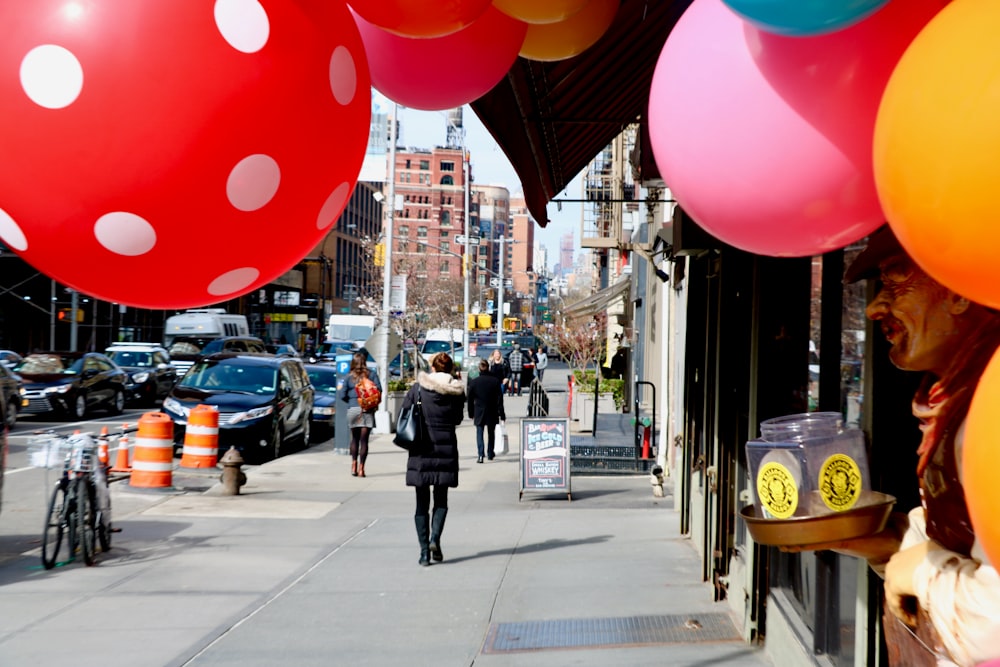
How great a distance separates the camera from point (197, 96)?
74.7 inches

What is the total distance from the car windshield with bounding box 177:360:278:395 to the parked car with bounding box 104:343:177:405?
10.1 m

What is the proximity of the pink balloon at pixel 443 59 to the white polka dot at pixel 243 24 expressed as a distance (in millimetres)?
842

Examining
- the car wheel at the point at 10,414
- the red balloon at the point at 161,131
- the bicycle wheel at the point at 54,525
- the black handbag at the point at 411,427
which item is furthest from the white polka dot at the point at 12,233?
the car wheel at the point at 10,414

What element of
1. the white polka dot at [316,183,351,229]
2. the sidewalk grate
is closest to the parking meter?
the sidewalk grate

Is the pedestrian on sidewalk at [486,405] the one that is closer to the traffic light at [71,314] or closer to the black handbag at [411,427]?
the black handbag at [411,427]

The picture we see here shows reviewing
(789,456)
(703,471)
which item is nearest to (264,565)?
(703,471)

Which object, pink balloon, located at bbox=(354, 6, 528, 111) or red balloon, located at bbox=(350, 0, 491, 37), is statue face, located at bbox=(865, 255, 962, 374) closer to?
red balloon, located at bbox=(350, 0, 491, 37)

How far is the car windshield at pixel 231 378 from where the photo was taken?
1709 cm

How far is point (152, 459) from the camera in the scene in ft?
41.5

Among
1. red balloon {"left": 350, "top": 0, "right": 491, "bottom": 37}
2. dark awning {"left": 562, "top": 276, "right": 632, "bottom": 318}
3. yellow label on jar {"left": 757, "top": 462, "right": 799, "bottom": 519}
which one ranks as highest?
dark awning {"left": 562, "top": 276, "right": 632, "bottom": 318}

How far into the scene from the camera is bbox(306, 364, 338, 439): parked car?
21.1 metres

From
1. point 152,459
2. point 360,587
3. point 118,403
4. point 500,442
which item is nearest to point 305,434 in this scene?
point 500,442

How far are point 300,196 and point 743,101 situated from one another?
3.08ft

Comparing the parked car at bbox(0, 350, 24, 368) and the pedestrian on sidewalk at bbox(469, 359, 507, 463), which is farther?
the parked car at bbox(0, 350, 24, 368)
